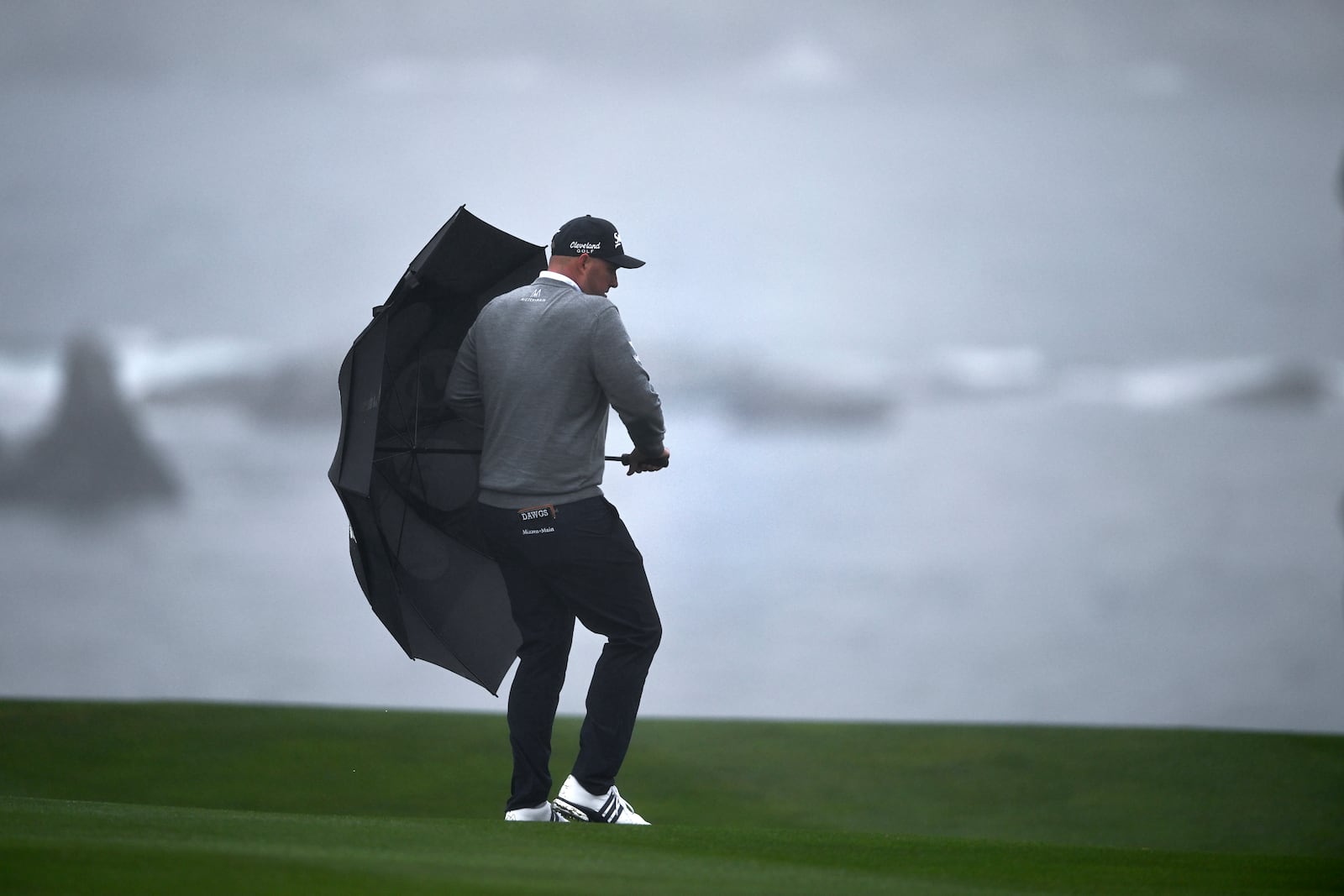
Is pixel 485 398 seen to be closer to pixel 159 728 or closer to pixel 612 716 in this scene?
pixel 612 716

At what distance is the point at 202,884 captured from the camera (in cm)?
207

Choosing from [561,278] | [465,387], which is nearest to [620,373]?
[561,278]

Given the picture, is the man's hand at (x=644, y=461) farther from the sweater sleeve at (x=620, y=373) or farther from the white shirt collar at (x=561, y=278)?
the white shirt collar at (x=561, y=278)

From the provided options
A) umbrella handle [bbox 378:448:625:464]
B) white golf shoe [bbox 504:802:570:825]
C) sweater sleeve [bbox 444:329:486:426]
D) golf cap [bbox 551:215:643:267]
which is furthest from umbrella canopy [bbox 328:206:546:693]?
white golf shoe [bbox 504:802:570:825]

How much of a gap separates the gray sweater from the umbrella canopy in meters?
0.33

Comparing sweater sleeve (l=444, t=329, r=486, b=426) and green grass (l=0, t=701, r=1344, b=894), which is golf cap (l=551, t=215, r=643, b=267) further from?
green grass (l=0, t=701, r=1344, b=894)

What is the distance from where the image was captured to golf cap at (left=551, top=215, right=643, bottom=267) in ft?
11.0

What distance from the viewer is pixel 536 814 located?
10.7 feet

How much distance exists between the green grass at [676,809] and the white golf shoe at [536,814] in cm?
25

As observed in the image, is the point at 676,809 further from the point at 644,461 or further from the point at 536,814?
the point at 644,461

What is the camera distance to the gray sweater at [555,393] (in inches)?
127

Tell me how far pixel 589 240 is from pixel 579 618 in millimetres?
887

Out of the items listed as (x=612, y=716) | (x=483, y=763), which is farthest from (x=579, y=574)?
(x=483, y=763)

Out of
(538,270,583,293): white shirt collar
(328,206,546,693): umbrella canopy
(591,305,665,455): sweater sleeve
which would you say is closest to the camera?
(591,305,665,455): sweater sleeve
